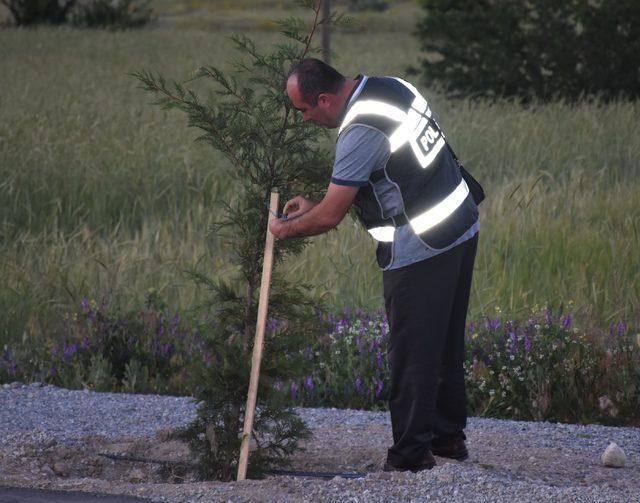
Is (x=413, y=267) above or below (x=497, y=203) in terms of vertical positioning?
above

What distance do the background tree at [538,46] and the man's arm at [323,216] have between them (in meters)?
14.5

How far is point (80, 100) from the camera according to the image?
788 inches

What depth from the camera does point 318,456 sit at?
6047 mm

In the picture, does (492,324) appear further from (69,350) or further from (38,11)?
(38,11)

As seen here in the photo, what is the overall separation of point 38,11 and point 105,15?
2561 millimetres

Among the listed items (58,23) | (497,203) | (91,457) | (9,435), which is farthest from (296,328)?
(58,23)

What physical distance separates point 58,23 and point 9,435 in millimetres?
40924

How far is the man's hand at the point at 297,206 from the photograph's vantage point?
17.2 feet

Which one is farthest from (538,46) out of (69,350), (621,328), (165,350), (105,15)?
(105,15)

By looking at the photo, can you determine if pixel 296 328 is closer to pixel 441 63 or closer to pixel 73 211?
pixel 73 211

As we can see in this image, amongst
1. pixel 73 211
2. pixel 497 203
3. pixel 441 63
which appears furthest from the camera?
pixel 441 63

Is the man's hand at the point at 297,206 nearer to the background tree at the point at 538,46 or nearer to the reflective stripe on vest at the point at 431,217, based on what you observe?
the reflective stripe on vest at the point at 431,217

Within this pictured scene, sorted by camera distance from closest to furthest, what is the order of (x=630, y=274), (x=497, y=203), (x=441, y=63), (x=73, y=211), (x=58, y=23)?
1. (x=630, y=274)
2. (x=497, y=203)
3. (x=73, y=211)
4. (x=441, y=63)
5. (x=58, y=23)

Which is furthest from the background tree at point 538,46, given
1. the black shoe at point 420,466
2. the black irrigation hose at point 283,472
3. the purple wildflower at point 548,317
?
the black shoe at point 420,466
